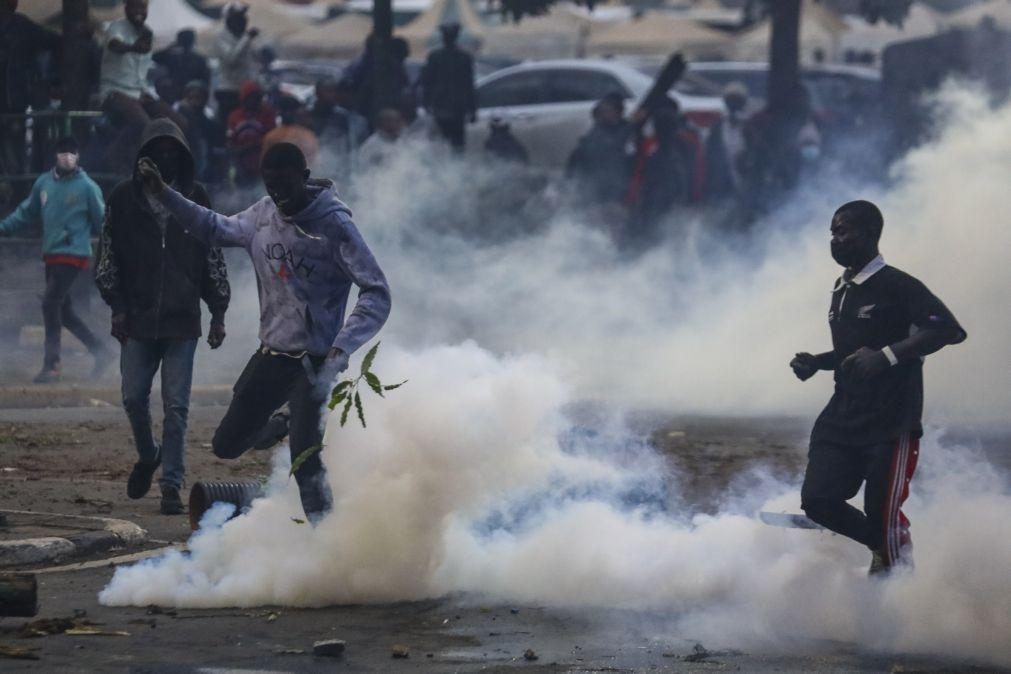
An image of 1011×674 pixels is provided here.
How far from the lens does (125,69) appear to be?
16391 millimetres

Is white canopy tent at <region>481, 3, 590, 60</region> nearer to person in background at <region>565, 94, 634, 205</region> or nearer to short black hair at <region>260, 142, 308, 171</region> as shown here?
person in background at <region>565, 94, 634, 205</region>

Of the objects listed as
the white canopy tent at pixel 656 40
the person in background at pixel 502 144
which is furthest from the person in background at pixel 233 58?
the white canopy tent at pixel 656 40

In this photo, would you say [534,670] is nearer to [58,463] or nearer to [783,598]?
[783,598]

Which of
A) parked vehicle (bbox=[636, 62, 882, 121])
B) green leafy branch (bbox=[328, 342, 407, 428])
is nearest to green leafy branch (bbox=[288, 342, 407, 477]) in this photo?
green leafy branch (bbox=[328, 342, 407, 428])

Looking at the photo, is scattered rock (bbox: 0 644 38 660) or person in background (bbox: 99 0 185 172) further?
person in background (bbox: 99 0 185 172)

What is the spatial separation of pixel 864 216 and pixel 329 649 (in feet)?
7.63

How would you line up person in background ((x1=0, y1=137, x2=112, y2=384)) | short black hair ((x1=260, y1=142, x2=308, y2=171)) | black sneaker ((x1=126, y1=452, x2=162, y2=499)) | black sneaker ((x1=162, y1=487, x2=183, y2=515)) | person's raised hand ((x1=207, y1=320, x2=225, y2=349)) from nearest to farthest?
short black hair ((x1=260, y1=142, x2=308, y2=171))
person's raised hand ((x1=207, y1=320, x2=225, y2=349))
black sneaker ((x1=126, y1=452, x2=162, y2=499))
black sneaker ((x1=162, y1=487, x2=183, y2=515))
person in background ((x1=0, y1=137, x2=112, y2=384))

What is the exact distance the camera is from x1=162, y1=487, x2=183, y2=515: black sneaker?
913 cm

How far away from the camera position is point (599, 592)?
7.35m

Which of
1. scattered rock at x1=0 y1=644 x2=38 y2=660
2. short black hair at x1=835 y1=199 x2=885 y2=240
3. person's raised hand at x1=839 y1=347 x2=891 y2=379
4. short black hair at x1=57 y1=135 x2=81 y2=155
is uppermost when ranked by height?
short black hair at x1=835 y1=199 x2=885 y2=240

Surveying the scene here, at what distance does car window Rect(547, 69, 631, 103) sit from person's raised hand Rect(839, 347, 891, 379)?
15.5 metres

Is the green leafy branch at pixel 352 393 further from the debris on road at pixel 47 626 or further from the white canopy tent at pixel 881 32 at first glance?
the white canopy tent at pixel 881 32

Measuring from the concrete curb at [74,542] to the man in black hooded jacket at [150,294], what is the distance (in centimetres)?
51

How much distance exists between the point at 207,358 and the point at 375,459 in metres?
8.71
